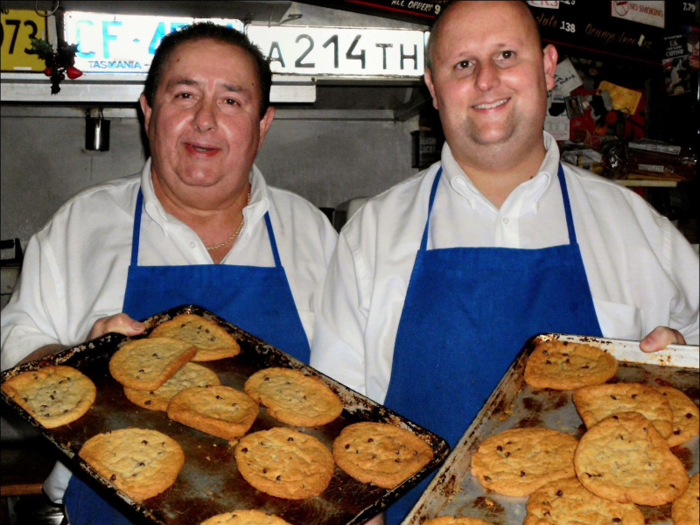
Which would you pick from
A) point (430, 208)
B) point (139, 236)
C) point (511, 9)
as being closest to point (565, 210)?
point (430, 208)

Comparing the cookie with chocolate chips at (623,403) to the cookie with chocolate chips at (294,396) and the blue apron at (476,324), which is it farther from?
the cookie with chocolate chips at (294,396)

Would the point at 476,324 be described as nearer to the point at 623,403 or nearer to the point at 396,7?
the point at 623,403

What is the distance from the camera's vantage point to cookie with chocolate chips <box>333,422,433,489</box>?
65.4 inches

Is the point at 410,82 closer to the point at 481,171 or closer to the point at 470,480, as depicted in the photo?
the point at 481,171

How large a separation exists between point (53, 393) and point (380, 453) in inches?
37.3

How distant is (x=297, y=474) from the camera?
1.67 metres

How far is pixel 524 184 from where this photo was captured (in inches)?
85.4

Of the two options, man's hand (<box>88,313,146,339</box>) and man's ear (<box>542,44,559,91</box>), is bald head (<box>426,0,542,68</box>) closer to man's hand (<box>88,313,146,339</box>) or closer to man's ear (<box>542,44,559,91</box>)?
man's ear (<box>542,44,559,91</box>)

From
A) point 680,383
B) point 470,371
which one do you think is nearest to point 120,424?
point 470,371

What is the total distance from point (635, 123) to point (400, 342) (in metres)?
3.48

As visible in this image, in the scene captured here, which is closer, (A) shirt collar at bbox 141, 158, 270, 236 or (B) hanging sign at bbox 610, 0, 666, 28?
(A) shirt collar at bbox 141, 158, 270, 236

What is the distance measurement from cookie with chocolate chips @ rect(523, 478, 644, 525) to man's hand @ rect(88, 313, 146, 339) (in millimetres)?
1286

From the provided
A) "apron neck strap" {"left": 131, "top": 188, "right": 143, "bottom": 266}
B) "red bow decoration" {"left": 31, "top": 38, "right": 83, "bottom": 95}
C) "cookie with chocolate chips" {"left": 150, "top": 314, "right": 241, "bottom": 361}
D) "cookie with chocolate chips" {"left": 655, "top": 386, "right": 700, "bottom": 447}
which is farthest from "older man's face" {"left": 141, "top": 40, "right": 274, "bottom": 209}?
"cookie with chocolate chips" {"left": 655, "top": 386, "right": 700, "bottom": 447}

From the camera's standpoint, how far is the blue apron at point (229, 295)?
2.24 m
